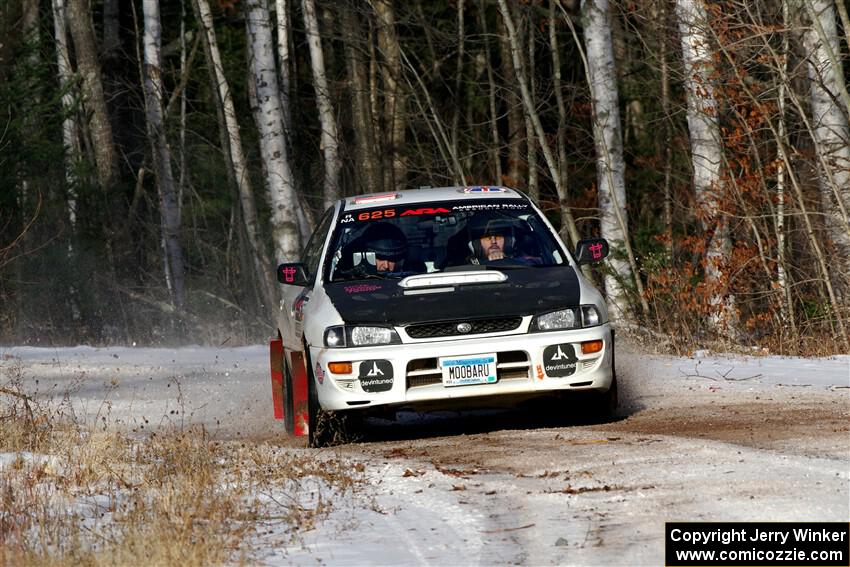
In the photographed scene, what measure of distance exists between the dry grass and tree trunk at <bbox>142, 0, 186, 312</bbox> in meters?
22.1

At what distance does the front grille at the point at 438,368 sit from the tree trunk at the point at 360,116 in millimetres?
19123

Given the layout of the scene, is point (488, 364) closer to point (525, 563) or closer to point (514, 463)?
point (514, 463)

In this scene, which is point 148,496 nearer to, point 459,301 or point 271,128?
point 459,301

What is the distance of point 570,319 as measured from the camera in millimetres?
9602

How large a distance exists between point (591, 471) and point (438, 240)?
10.8 ft

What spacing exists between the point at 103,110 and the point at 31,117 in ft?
21.9

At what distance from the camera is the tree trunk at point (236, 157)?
29.4 m

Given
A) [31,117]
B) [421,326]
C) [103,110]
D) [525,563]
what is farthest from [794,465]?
[103,110]

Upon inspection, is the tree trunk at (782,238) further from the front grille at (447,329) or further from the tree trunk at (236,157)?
the tree trunk at (236,157)

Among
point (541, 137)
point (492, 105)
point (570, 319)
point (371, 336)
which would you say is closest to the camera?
point (371, 336)

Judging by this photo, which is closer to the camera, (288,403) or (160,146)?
(288,403)

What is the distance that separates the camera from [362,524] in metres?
6.90

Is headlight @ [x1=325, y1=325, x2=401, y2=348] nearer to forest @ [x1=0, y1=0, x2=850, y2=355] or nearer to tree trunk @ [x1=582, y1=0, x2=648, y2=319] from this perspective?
forest @ [x1=0, y1=0, x2=850, y2=355]

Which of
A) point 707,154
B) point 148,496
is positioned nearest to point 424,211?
point 148,496
